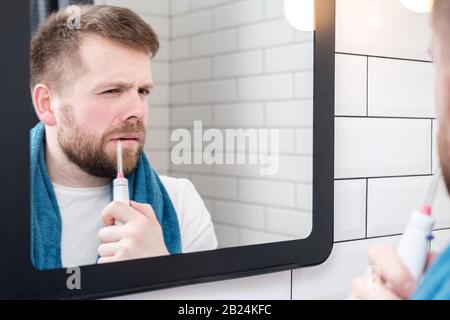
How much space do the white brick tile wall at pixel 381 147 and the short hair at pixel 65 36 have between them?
408mm

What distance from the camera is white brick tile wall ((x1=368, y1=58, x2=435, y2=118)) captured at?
92cm

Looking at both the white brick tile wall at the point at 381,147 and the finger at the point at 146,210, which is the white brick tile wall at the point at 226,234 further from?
the white brick tile wall at the point at 381,147

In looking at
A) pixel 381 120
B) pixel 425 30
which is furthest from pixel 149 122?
pixel 425 30

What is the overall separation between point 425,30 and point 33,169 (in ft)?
2.41

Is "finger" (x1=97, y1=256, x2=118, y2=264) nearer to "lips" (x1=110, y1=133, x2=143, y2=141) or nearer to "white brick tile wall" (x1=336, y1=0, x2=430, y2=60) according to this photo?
"lips" (x1=110, y1=133, x2=143, y2=141)

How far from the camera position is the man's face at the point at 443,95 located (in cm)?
56

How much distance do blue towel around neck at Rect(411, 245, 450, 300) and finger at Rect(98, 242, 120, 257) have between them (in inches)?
14.5

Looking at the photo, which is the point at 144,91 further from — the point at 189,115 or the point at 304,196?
the point at 304,196

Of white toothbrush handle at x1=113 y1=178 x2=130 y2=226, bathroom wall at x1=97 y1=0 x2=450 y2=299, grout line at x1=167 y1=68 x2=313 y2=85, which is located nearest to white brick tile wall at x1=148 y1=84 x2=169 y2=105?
grout line at x1=167 y1=68 x2=313 y2=85

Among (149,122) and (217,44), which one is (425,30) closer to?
(217,44)

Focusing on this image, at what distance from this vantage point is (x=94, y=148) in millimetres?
668

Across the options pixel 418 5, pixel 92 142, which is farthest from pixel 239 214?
pixel 418 5

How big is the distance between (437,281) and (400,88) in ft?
1.76
